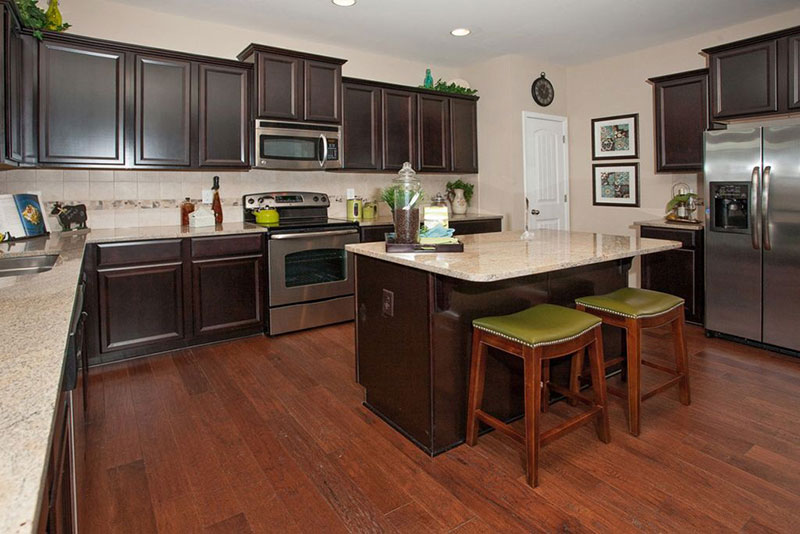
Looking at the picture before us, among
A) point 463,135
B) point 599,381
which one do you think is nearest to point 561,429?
point 599,381

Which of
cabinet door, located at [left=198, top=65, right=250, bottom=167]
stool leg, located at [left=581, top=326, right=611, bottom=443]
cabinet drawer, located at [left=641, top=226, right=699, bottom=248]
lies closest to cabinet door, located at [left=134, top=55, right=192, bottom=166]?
cabinet door, located at [left=198, top=65, right=250, bottom=167]

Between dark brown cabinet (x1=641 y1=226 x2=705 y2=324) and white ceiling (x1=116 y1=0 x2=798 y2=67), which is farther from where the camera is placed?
dark brown cabinet (x1=641 y1=226 x2=705 y2=324)

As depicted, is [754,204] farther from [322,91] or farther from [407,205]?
[322,91]

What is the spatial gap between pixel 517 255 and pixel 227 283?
237 cm

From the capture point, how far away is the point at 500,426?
82.3 inches

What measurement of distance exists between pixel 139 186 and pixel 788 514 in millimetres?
4310

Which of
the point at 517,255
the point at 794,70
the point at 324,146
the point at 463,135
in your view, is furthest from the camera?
the point at 463,135

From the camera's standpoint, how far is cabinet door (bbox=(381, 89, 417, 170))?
4.79 meters

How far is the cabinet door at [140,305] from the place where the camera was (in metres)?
3.33

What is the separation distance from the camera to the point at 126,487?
1.98 metres

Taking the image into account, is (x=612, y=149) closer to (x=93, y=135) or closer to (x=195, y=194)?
(x=195, y=194)

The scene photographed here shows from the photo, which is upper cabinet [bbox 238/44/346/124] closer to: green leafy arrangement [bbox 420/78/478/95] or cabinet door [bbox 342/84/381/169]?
cabinet door [bbox 342/84/381/169]

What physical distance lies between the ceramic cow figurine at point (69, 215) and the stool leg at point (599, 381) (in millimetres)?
3503

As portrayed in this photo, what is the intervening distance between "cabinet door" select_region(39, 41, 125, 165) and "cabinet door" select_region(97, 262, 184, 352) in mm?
820
